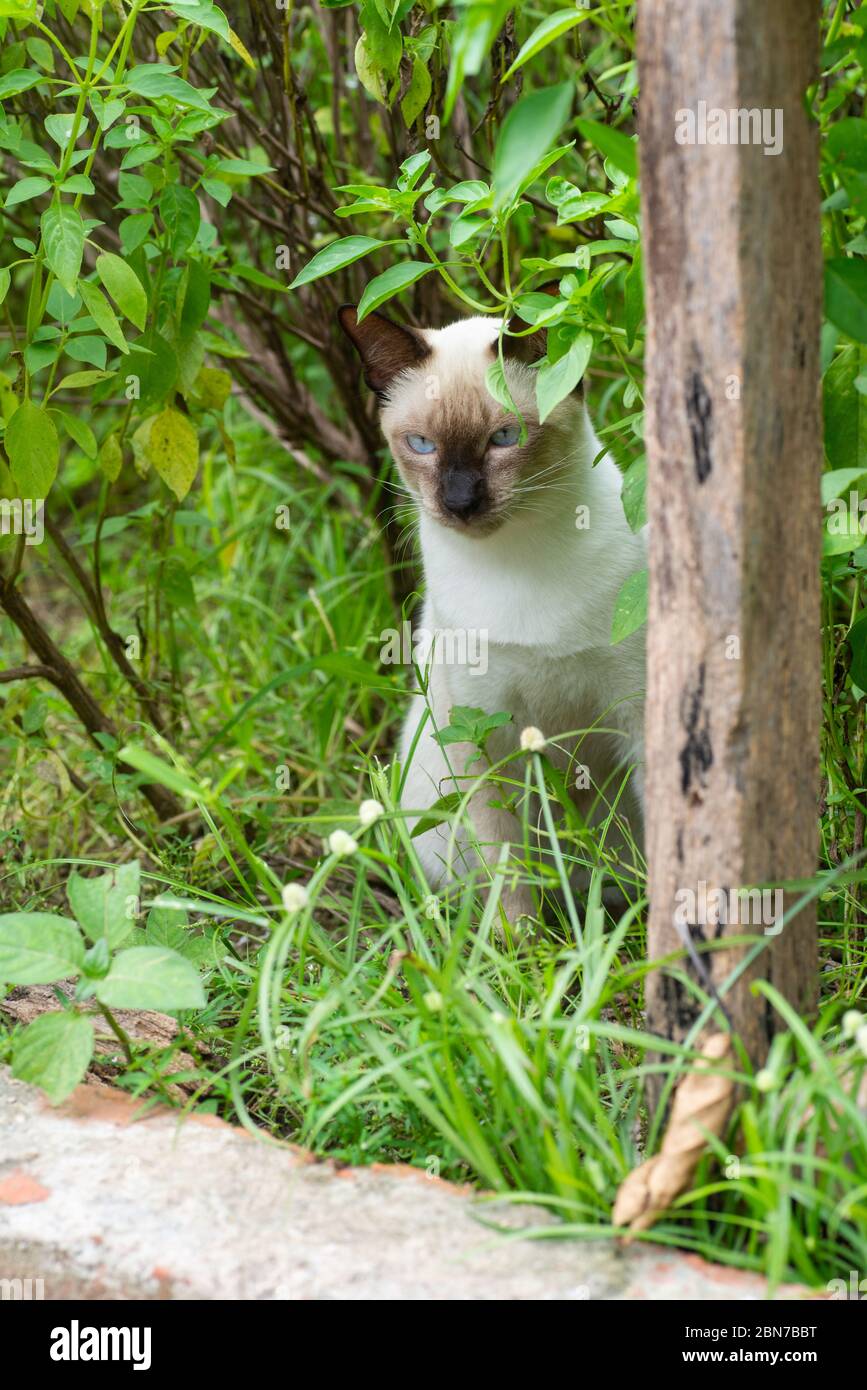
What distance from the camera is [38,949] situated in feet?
5.78

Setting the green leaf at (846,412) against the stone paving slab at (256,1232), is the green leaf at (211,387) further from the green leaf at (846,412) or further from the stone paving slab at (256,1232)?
the stone paving slab at (256,1232)

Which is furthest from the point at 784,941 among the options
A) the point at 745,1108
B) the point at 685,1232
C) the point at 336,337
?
the point at 336,337

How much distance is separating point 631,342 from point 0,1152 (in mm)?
1449

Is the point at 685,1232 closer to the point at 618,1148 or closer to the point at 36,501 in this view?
the point at 618,1148

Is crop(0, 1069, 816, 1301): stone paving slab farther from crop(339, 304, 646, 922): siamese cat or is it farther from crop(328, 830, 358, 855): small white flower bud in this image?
crop(339, 304, 646, 922): siamese cat

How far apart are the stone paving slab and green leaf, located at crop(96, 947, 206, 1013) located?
0.69 ft

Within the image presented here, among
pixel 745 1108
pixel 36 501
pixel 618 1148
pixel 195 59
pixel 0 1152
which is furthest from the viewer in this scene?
pixel 195 59

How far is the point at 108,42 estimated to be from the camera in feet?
10.4

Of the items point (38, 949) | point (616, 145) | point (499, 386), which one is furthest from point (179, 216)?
point (38, 949)

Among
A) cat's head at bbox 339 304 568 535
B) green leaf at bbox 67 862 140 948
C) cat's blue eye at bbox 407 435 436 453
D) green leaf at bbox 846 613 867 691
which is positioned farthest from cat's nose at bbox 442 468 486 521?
green leaf at bbox 67 862 140 948

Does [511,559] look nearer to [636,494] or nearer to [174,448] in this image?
[636,494]

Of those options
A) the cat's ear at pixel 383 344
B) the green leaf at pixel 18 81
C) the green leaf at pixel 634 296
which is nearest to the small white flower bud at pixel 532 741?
the green leaf at pixel 634 296

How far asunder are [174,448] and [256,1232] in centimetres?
158

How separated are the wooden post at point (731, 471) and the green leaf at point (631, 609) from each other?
18.0 inches
